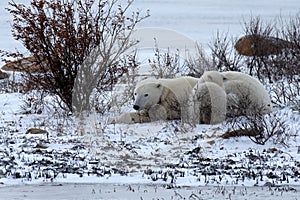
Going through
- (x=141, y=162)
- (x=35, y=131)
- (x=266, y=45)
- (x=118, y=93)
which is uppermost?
(x=266, y=45)

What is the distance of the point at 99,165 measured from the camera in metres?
6.18

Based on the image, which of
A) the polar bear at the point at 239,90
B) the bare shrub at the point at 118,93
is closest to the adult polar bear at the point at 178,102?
the polar bear at the point at 239,90

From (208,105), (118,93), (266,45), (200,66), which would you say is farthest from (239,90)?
(266,45)

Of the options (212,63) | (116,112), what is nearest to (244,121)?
(116,112)

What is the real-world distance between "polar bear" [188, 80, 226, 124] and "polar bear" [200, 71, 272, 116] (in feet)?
0.36

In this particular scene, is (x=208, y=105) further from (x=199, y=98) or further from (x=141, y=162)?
(x=141, y=162)

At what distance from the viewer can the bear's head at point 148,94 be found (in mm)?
9000

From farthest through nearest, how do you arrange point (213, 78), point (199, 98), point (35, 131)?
point (213, 78), point (199, 98), point (35, 131)

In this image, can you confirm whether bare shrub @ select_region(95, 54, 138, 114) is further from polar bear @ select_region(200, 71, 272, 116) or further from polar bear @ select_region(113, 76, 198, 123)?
polar bear @ select_region(200, 71, 272, 116)

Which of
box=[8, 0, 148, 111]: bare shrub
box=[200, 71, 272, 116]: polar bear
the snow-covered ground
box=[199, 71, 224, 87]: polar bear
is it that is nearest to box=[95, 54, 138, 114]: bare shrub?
box=[8, 0, 148, 111]: bare shrub

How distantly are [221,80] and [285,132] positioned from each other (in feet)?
5.30

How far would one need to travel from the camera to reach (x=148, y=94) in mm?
9078

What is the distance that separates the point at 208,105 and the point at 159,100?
2.64 feet

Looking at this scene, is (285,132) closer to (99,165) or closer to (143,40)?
(99,165)
